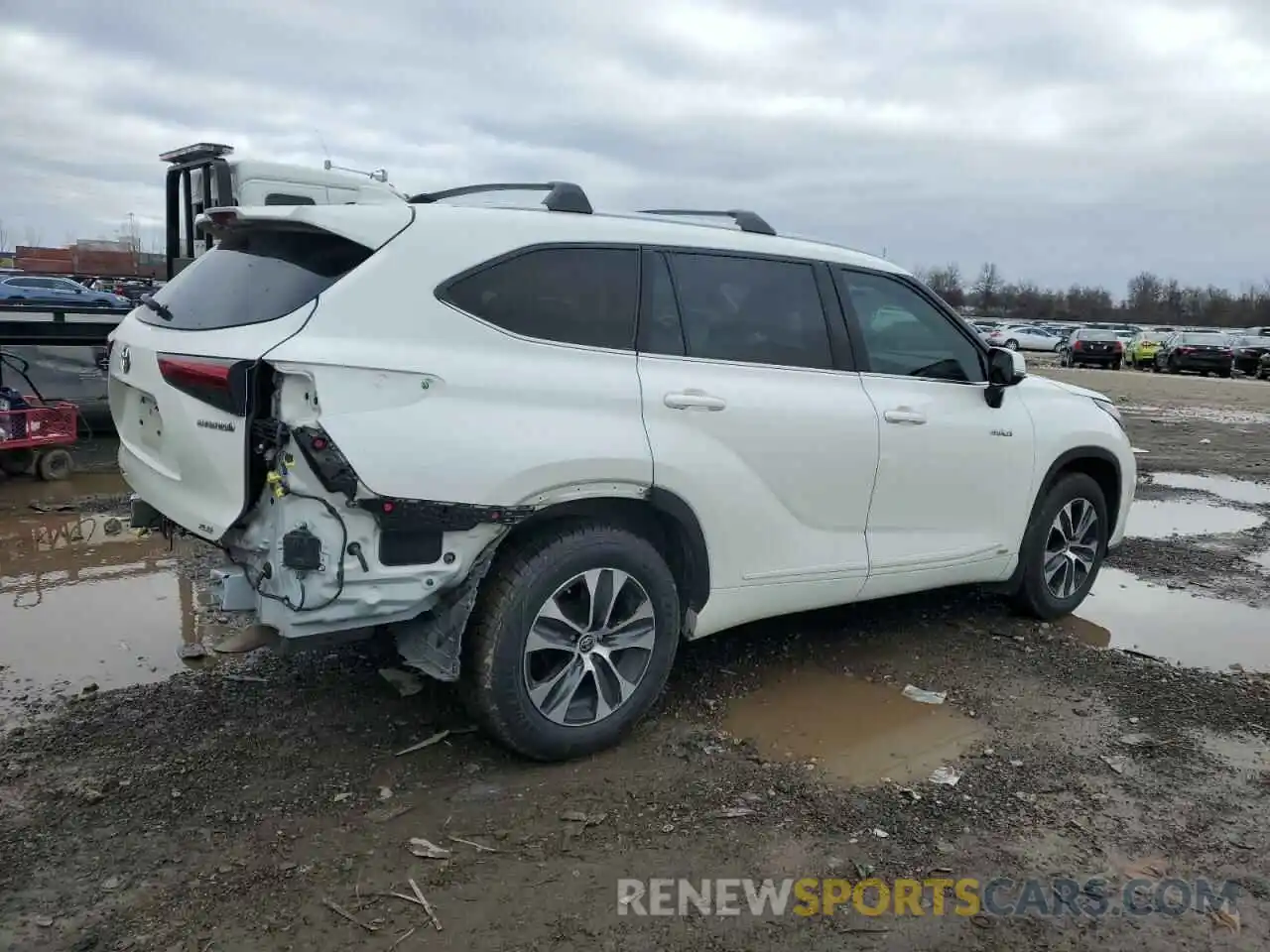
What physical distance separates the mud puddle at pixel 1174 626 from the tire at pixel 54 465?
27.1 feet

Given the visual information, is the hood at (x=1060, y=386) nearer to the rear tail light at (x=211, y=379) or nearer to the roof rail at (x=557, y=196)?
the roof rail at (x=557, y=196)

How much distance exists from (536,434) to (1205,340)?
119 ft

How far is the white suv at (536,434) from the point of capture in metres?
3.19

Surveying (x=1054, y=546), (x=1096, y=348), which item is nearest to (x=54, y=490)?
(x=1054, y=546)

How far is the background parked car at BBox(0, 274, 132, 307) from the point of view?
29.5 m

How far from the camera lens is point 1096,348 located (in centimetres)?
3566

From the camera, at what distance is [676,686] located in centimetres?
448

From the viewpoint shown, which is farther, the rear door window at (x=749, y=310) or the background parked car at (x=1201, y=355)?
the background parked car at (x=1201, y=355)

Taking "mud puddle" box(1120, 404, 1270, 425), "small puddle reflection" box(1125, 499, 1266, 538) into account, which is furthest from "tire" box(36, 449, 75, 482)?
"mud puddle" box(1120, 404, 1270, 425)

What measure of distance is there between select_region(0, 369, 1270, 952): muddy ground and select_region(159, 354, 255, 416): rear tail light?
1.35 meters

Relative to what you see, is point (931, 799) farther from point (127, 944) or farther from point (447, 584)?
point (127, 944)

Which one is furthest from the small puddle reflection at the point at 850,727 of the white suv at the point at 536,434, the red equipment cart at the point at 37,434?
the red equipment cart at the point at 37,434

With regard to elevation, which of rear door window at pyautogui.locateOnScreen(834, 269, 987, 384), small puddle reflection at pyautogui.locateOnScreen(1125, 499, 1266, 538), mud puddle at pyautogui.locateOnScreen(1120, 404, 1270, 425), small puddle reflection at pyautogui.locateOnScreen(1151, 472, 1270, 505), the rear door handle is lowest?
small puddle reflection at pyautogui.locateOnScreen(1125, 499, 1266, 538)

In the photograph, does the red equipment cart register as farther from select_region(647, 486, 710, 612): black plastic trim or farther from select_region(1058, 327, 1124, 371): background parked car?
select_region(1058, 327, 1124, 371): background parked car
